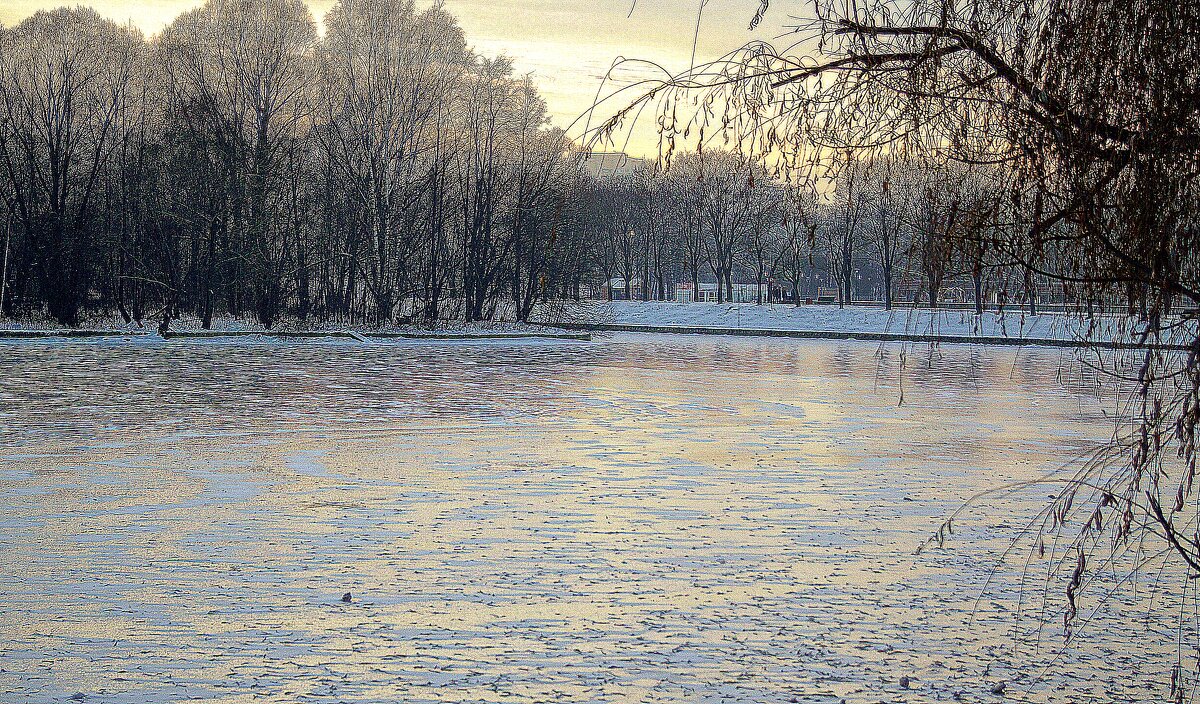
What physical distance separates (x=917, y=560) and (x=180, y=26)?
177 feet

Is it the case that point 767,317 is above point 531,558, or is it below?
above

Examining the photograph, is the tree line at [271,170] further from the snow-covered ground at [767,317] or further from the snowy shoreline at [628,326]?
the snow-covered ground at [767,317]

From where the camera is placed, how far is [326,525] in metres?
9.73

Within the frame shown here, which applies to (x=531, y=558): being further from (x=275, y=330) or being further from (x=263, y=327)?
(x=263, y=327)

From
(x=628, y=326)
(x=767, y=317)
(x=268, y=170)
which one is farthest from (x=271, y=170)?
(x=767, y=317)

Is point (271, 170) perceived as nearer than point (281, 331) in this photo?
No

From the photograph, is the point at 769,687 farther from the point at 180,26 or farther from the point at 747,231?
the point at 747,231

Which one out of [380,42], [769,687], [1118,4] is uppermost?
[380,42]

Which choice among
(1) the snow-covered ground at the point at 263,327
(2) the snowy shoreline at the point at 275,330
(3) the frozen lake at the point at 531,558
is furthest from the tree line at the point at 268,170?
(3) the frozen lake at the point at 531,558

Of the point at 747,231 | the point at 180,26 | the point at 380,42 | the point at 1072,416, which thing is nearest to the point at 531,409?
the point at 1072,416

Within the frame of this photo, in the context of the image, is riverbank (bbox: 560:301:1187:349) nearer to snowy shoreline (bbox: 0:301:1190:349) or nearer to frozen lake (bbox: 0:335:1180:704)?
snowy shoreline (bbox: 0:301:1190:349)

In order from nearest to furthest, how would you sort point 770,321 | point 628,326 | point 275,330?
point 275,330
point 628,326
point 770,321

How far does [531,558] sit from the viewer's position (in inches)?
Answer: 337

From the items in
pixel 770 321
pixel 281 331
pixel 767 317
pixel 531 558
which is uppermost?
pixel 767 317
